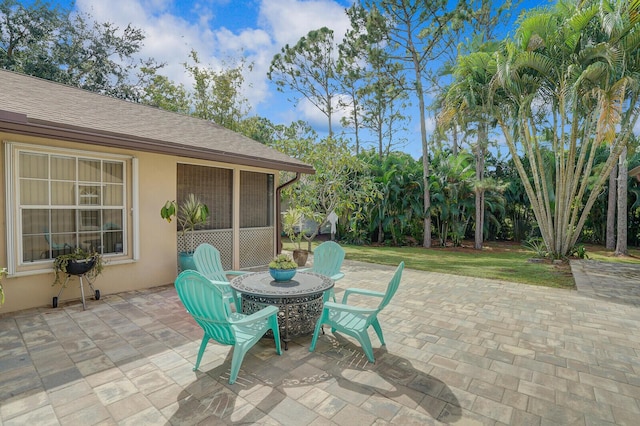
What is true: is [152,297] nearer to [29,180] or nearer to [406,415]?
[29,180]

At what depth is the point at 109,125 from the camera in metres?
5.88

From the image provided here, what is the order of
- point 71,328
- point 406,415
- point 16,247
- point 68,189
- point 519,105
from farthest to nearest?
point 519,105 < point 68,189 < point 16,247 < point 71,328 < point 406,415

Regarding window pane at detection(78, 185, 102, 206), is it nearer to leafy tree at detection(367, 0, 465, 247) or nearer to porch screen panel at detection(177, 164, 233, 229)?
porch screen panel at detection(177, 164, 233, 229)

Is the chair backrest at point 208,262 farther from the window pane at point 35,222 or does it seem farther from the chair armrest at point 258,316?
the window pane at point 35,222

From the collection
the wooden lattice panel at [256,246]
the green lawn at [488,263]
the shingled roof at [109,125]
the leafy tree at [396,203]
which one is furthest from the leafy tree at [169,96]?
the wooden lattice panel at [256,246]

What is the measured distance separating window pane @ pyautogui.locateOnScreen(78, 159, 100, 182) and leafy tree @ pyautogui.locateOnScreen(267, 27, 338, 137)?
18.3 meters

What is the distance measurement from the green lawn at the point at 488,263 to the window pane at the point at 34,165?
850 centimetres

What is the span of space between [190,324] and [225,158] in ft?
12.4

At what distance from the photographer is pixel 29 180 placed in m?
5.31

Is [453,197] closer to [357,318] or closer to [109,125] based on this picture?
[357,318]

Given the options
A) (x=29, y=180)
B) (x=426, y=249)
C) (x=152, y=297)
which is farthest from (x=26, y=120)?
(x=426, y=249)

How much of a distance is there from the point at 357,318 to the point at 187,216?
478 cm

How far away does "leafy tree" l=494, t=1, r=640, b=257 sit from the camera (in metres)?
8.52

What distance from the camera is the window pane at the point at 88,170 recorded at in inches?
231
